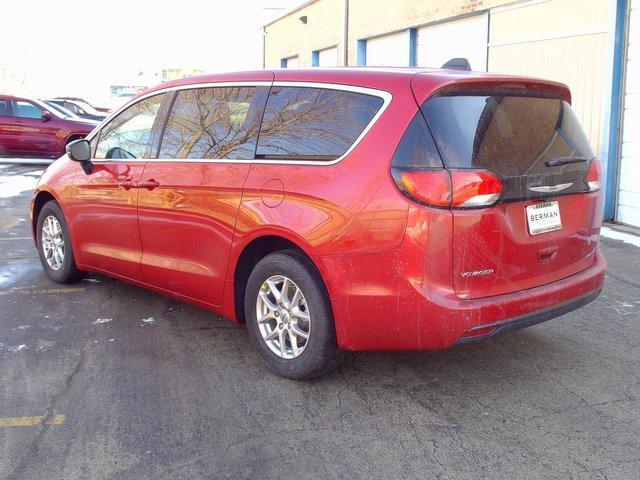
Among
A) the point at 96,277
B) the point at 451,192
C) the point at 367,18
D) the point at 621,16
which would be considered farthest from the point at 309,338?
the point at 367,18

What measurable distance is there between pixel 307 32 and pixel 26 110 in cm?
1174

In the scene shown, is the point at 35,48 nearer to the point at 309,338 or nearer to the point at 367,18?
the point at 367,18

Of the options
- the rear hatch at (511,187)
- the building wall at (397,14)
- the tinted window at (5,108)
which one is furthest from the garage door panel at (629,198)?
the tinted window at (5,108)

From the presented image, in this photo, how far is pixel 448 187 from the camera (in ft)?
11.7

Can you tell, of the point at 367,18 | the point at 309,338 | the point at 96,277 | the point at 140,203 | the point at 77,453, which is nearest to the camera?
the point at 77,453

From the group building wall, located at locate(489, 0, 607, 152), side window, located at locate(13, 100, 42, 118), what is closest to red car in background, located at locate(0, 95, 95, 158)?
side window, located at locate(13, 100, 42, 118)

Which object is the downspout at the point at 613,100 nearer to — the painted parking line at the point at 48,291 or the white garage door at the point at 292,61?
the painted parking line at the point at 48,291

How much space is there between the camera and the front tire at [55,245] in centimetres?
613

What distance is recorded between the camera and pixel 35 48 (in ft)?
164

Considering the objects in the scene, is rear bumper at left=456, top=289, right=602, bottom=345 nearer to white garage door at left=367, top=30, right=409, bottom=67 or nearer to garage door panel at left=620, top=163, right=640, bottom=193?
garage door panel at left=620, top=163, right=640, bottom=193

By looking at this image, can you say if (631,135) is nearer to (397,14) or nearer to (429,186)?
(429,186)

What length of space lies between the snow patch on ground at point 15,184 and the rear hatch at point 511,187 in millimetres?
10154

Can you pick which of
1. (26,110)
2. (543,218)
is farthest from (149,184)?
(26,110)

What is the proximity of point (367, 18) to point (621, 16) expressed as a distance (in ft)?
38.2
